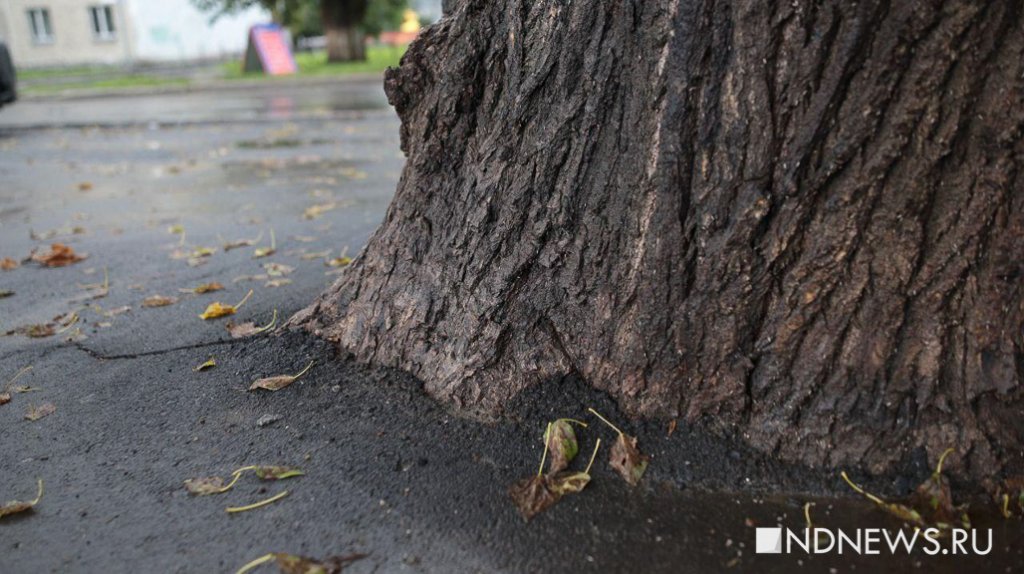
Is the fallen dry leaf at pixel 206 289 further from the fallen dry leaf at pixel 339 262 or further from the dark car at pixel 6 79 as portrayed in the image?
the dark car at pixel 6 79

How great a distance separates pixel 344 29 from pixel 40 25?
66.6 feet

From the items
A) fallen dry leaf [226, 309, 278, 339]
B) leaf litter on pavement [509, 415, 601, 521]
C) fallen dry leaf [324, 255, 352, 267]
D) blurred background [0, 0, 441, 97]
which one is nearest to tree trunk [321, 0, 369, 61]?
blurred background [0, 0, 441, 97]

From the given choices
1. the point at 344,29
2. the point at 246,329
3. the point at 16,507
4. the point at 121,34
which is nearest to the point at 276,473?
the point at 16,507

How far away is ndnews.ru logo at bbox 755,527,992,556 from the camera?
6.84 feet

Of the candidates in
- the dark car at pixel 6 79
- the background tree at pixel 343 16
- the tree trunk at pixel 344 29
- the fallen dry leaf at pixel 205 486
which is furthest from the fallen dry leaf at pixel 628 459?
the tree trunk at pixel 344 29

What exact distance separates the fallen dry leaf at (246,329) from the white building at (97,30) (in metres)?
38.1

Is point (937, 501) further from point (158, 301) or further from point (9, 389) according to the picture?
point (158, 301)

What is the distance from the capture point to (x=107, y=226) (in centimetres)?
609

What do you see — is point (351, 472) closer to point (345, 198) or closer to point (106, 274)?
point (106, 274)

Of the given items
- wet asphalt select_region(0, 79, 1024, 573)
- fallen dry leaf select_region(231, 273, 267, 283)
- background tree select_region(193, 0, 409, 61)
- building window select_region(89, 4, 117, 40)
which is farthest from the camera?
building window select_region(89, 4, 117, 40)

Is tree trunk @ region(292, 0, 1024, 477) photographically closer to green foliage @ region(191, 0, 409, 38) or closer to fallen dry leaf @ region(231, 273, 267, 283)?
fallen dry leaf @ region(231, 273, 267, 283)

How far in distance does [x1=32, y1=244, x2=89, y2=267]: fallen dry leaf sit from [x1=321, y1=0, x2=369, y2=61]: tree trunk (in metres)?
25.2

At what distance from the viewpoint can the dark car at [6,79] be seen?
47.1 feet

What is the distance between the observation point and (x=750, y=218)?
7.18ft
